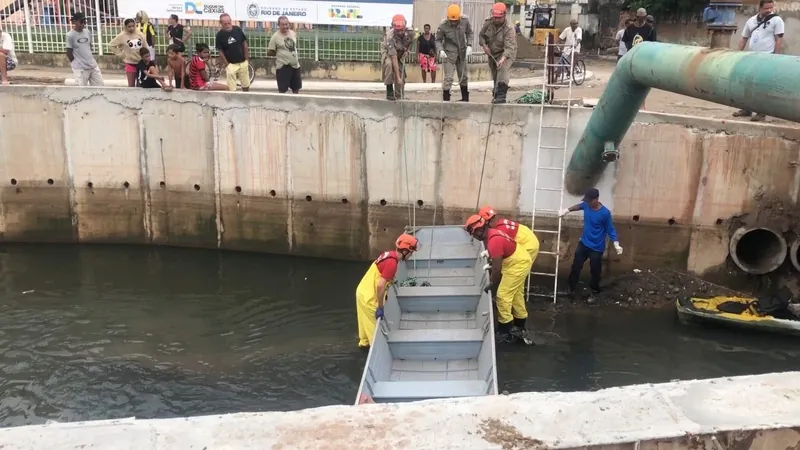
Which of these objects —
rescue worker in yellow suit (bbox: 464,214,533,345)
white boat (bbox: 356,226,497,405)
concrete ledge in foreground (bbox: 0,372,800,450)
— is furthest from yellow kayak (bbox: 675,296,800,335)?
concrete ledge in foreground (bbox: 0,372,800,450)

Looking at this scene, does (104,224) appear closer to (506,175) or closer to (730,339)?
(506,175)

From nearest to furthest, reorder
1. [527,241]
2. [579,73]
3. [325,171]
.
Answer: [527,241], [325,171], [579,73]

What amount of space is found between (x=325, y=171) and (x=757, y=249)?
7.68m

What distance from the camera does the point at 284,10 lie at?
17.4m

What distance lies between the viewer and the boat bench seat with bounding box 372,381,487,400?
6.98 metres

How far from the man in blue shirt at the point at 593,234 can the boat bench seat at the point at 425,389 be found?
4225 mm

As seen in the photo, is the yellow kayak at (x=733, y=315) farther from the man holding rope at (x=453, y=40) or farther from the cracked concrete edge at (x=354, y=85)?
the cracked concrete edge at (x=354, y=85)

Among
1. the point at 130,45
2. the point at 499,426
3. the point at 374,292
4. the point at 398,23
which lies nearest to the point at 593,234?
the point at 374,292

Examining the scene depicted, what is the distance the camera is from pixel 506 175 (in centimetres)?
1200

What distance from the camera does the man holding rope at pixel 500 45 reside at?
11.8m

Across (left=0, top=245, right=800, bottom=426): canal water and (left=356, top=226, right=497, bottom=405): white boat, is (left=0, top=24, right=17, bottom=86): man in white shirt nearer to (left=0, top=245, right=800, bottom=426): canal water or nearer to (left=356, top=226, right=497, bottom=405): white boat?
(left=0, top=245, right=800, bottom=426): canal water

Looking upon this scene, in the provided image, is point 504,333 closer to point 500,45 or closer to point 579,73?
point 500,45

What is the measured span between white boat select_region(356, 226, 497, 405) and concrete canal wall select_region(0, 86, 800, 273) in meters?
1.81

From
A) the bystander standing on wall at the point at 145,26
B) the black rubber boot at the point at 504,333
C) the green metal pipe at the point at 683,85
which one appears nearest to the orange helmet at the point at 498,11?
the green metal pipe at the point at 683,85
